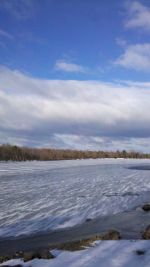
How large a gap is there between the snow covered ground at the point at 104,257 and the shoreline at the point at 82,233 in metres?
1.10

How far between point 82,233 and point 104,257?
3.74 metres

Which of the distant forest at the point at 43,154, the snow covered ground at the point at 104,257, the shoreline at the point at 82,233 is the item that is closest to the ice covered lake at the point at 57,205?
the shoreline at the point at 82,233

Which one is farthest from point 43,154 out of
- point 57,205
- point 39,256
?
point 39,256

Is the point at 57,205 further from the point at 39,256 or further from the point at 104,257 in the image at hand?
the point at 104,257

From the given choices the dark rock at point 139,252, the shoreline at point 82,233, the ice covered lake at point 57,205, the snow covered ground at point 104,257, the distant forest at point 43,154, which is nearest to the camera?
the snow covered ground at point 104,257

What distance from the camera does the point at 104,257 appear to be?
26.6 ft

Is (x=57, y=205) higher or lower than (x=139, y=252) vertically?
higher

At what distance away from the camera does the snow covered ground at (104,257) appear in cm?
760

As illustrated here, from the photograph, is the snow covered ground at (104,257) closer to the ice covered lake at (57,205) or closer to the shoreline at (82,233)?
the shoreline at (82,233)

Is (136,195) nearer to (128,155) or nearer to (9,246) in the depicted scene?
(9,246)

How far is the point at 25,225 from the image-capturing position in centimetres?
1283

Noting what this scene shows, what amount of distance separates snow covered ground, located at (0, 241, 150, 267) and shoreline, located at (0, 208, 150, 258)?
110cm

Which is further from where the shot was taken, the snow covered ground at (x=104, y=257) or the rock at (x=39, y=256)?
the rock at (x=39, y=256)

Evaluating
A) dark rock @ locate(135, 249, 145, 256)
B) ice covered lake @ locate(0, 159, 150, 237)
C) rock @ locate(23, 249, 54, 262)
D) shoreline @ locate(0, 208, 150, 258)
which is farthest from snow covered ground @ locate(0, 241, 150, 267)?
ice covered lake @ locate(0, 159, 150, 237)
